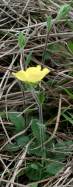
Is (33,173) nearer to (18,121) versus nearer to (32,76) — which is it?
(18,121)

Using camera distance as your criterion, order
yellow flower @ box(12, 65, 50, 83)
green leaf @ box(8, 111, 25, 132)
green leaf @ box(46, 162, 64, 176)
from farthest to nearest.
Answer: green leaf @ box(8, 111, 25, 132) < green leaf @ box(46, 162, 64, 176) < yellow flower @ box(12, 65, 50, 83)


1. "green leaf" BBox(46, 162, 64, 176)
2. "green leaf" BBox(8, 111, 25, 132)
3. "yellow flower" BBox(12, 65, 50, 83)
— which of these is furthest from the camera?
"green leaf" BBox(8, 111, 25, 132)

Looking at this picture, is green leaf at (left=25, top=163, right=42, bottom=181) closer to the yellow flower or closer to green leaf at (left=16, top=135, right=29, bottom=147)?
green leaf at (left=16, top=135, right=29, bottom=147)

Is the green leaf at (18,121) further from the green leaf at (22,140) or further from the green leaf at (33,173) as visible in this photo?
the green leaf at (33,173)

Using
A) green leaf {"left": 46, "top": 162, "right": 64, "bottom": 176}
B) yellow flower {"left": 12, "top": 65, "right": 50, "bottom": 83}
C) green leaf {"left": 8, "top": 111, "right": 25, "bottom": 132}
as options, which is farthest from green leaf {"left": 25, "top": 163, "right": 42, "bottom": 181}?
yellow flower {"left": 12, "top": 65, "right": 50, "bottom": 83}

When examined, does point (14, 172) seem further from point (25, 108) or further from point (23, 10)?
point (23, 10)

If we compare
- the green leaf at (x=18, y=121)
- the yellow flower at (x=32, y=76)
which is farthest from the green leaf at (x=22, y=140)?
the yellow flower at (x=32, y=76)

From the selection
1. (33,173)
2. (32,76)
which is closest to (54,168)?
(33,173)

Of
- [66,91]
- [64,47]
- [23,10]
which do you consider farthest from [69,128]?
[23,10]

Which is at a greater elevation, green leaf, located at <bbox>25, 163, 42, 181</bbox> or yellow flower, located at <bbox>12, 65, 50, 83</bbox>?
yellow flower, located at <bbox>12, 65, 50, 83</bbox>
